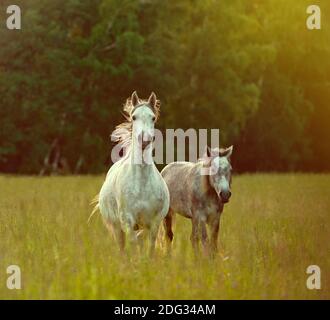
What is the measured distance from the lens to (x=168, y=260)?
913 cm

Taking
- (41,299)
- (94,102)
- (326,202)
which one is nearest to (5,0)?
(94,102)

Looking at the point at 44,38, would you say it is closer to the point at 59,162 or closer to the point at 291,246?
the point at 59,162

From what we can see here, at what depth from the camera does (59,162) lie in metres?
40.4

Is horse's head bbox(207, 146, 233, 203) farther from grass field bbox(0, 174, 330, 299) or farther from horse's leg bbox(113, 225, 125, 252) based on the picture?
horse's leg bbox(113, 225, 125, 252)

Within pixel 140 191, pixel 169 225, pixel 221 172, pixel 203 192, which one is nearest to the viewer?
pixel 140 191

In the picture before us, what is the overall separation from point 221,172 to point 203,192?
95cm

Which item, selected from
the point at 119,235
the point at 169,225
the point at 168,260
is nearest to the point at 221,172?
the point at 168,260

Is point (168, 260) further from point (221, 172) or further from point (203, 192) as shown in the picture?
point (203, 192)

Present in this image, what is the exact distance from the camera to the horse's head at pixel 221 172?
978cm

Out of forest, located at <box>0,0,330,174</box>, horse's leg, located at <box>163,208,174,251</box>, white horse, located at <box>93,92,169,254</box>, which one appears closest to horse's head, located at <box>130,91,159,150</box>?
white horse, located at <box>93,92,169,254</box>

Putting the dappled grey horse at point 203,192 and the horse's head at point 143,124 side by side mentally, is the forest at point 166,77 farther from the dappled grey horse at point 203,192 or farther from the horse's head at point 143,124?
the horse's head at point 143,124

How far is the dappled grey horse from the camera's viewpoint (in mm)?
10016

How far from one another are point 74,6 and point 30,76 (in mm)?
3828

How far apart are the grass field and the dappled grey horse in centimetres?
26
